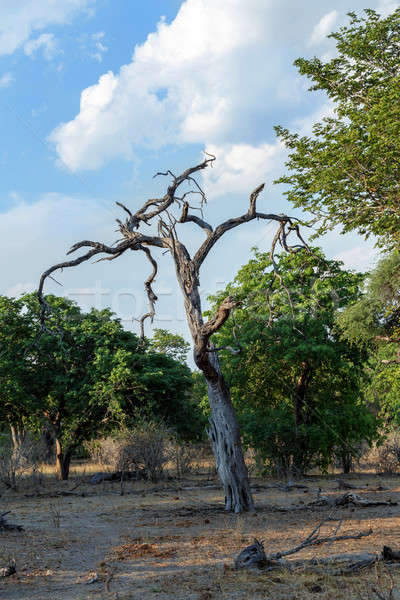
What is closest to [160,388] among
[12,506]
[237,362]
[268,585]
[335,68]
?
[237,362]

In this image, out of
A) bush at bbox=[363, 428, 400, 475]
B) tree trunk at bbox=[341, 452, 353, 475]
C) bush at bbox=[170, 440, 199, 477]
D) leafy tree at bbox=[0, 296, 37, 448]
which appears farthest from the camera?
tree trunk at bbox=[341, 452, 353, 475]

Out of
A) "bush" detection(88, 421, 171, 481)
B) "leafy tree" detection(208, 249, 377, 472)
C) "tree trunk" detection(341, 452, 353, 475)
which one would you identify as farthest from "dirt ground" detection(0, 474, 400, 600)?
"tree trunk" detection(341, 452, 353, 475)

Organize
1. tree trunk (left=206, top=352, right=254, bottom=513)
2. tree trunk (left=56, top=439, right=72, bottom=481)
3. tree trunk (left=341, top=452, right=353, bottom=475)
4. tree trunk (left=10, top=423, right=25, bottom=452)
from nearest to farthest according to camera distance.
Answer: tree trunk (left=206, top=352, right=254, bottom=513), tree trunk (left=10, top=423, right=25, bottom=452), tree trunk (left=56, top=439, right=72, bottom=481), tree trunk (left=341, top=452, right=353, bottom=475)

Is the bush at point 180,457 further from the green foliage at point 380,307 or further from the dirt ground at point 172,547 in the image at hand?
the green foliage at point 380,307

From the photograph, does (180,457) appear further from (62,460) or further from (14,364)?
(14,364)

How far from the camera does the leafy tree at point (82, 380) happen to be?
21.3 meters

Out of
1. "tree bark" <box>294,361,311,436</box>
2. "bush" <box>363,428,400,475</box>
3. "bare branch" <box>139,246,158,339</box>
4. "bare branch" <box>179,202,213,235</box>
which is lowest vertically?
"bush" <box>363,428,400,475</box>

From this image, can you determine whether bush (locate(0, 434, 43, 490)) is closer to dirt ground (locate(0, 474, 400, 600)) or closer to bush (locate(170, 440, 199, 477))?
dirt ground (locate(0, 474, 400, 600))

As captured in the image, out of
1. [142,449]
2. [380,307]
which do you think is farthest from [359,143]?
[142,449]

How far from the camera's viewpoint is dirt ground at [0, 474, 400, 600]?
567 cm

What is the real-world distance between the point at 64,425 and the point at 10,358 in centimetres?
377

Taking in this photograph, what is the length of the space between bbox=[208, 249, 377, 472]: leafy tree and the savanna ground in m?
4.37

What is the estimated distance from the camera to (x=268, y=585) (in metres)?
5.76

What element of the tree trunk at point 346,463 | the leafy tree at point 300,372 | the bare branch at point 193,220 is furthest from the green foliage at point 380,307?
the tree trunk at point 346,463
